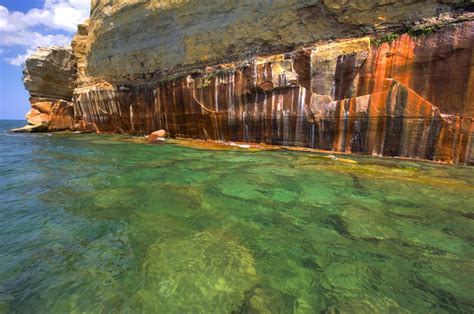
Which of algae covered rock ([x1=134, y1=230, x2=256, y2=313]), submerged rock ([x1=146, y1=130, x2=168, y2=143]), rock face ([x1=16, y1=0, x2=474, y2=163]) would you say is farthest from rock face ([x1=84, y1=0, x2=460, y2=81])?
algae covered rock ([x1=134, y1=230, x2=256, y2=313])

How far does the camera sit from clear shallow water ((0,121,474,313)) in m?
2.58

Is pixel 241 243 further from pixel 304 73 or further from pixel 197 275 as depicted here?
pixel 304 73

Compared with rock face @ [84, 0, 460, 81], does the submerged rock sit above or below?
Answer: below

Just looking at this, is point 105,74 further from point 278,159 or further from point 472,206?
point 472,206

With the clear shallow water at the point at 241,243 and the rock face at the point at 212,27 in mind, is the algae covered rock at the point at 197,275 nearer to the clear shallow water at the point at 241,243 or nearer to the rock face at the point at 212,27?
the clear shallow water at the point at 241,243

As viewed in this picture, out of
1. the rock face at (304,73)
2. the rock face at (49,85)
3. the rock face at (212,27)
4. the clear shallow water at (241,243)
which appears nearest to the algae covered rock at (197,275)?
the clear shallow water at (241,243)

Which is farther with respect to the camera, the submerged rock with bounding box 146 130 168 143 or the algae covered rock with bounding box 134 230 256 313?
the submerged rock with bounding box 146 130 168 143

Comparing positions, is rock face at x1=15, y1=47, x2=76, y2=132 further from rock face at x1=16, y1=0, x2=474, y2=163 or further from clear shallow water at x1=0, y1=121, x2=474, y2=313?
clear shallow water at x1=0, y1=121, x2=474, y2=313

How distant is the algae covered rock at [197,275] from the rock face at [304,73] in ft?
23.6

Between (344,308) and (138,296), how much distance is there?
6.17 feet

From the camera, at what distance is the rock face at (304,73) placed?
7805mm

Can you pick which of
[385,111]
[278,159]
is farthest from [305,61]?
[278,159]

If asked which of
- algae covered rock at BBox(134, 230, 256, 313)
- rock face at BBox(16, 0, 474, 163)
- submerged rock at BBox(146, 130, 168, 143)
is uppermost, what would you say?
rock face at BBox(16, 0, 474, 163)

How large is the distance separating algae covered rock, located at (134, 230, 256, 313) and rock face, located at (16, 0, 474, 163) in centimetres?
718
